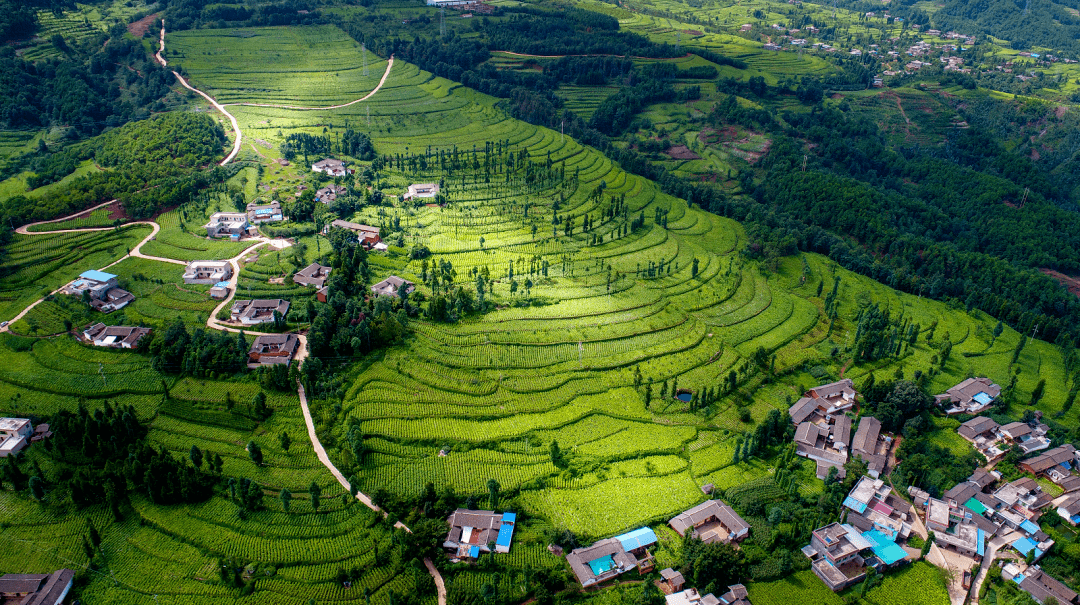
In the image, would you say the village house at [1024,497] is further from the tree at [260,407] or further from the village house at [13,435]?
the village house at [13,435]

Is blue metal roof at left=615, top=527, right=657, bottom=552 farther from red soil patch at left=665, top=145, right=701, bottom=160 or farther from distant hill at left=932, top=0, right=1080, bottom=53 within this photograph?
distant hill at left=932, top=0, right=1080, bottom=53

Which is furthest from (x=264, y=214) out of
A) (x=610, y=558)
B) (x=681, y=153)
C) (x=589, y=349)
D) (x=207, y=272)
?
(x=681, y=153)

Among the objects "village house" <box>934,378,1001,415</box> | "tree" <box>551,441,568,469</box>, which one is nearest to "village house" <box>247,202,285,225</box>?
"tree" <box>551,441,568,469</box>

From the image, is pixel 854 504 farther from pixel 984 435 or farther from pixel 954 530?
pixel 984 435

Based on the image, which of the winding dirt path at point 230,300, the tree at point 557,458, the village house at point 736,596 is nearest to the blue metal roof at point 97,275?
the winding dirt path at point 230,300

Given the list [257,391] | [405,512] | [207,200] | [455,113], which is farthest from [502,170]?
[405,512]

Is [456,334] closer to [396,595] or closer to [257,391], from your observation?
[257,391]

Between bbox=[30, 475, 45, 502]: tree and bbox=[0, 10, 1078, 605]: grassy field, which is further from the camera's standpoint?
bbox=[30, 475, 45, 502]: tree
